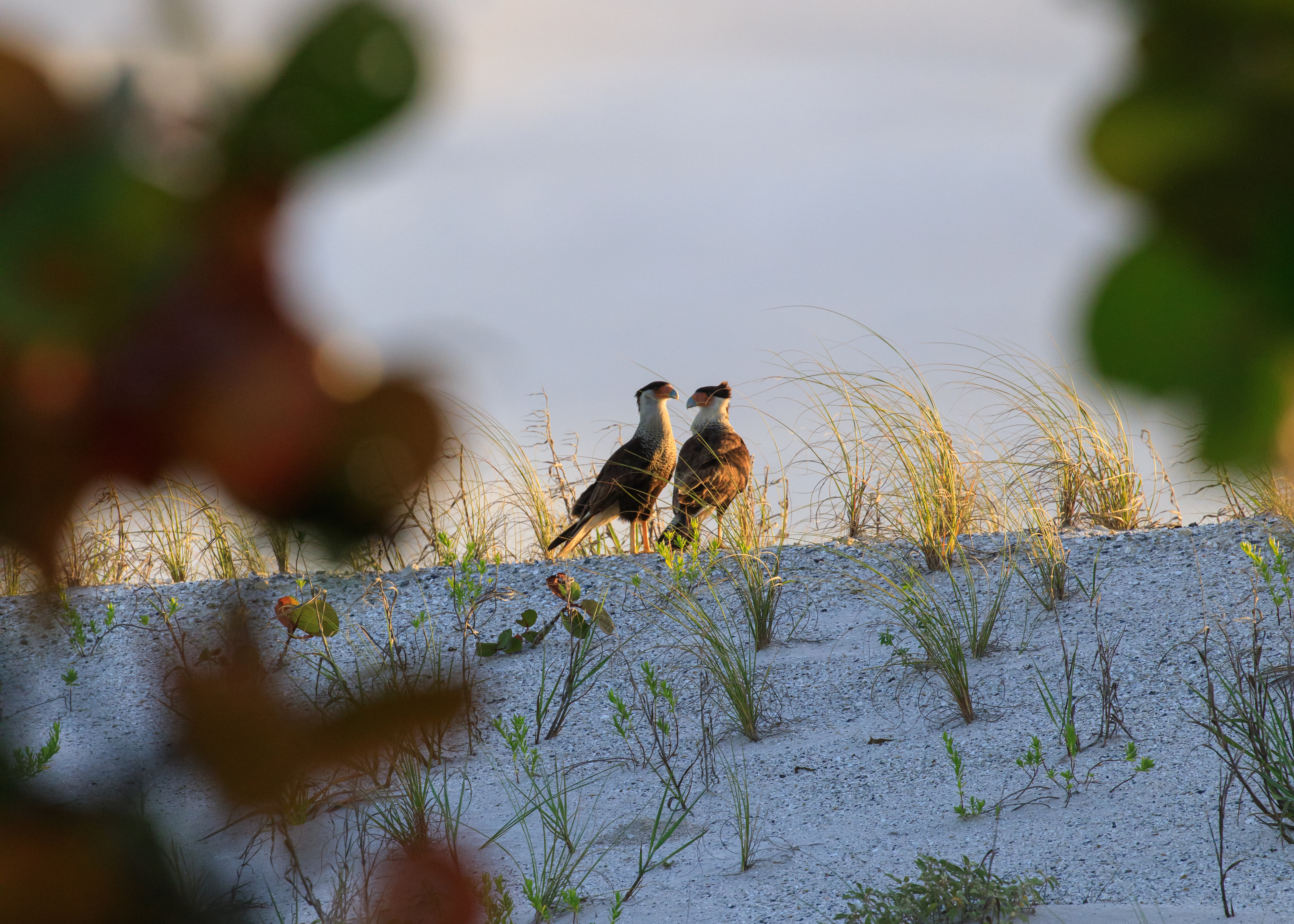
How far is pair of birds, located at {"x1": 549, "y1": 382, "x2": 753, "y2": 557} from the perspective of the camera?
6266 mm

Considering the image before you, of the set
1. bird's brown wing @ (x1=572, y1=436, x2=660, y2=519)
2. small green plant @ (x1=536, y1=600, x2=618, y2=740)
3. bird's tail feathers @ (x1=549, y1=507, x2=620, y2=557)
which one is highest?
bird's brown wing @ (x1=572, y1=436, x2=660, y2=519)

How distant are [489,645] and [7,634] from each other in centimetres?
248

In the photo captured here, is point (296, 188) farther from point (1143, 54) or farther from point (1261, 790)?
point (1261, 790)

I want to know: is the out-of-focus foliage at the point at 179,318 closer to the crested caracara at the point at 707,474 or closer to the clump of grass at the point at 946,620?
the clump of grass at the point at 946,620

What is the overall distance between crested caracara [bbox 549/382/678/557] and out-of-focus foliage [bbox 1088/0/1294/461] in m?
5.64

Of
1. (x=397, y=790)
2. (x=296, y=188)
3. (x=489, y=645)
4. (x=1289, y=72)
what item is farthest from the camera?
(x=489, y=645)

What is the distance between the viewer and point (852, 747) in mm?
3697

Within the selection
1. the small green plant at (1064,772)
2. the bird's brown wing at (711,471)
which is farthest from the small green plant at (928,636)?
the bird's brown wing at (711,471)

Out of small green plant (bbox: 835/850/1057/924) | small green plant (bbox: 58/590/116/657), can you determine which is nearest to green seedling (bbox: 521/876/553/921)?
small green plant (bbox: 835/850/1057/924)

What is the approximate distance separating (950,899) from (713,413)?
214 inches

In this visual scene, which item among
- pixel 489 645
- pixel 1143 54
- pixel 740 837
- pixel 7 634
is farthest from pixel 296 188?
pixel 7 634

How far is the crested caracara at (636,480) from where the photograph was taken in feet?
21.5

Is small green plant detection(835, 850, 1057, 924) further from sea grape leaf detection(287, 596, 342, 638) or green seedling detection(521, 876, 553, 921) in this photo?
sea grape leaf detection(287, 596, 342, 638)

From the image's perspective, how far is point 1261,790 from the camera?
3076mm
